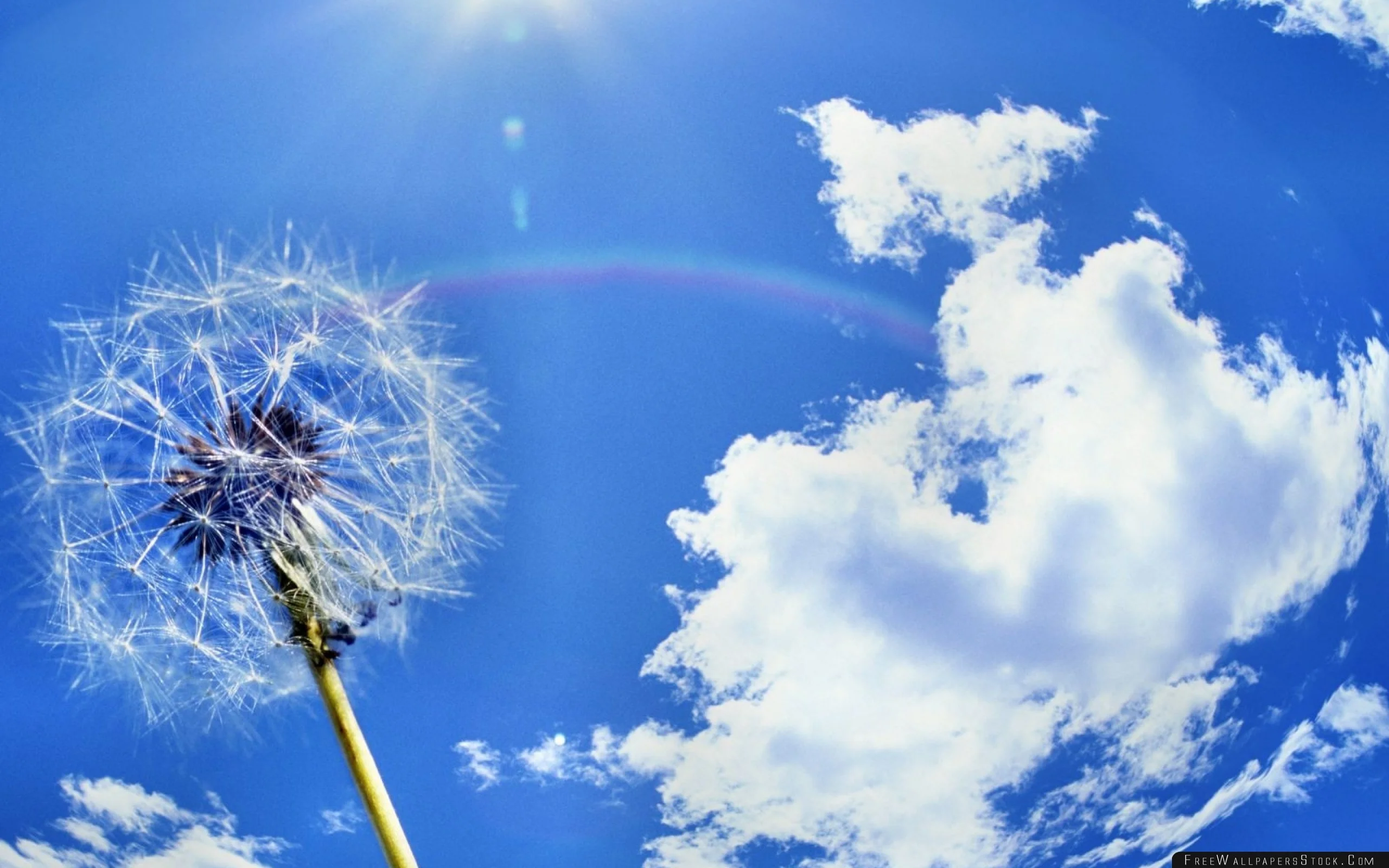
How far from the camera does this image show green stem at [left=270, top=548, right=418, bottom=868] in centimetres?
963

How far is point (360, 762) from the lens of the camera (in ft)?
31.7

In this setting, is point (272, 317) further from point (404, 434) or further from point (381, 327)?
point (404, 434)

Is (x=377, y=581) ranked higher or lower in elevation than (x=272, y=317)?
lower

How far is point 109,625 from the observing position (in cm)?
1055

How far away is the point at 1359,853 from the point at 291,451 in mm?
30460

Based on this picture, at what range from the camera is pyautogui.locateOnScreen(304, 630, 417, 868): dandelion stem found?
9.62m

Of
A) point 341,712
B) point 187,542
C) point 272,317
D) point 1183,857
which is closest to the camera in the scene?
point 341,712

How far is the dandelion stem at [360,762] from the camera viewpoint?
962 cm

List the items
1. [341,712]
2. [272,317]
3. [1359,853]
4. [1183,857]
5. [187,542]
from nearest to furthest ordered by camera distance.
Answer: [341,712]
[187,542]
[272,317]
[1359,853]
[1183,857]

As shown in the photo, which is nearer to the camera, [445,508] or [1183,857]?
[445,508]

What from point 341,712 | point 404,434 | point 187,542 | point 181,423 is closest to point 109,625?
point 187,542

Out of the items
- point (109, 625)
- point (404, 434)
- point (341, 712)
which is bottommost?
point (341, 712)

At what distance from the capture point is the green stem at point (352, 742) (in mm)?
9633

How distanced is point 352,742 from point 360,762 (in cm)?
24
